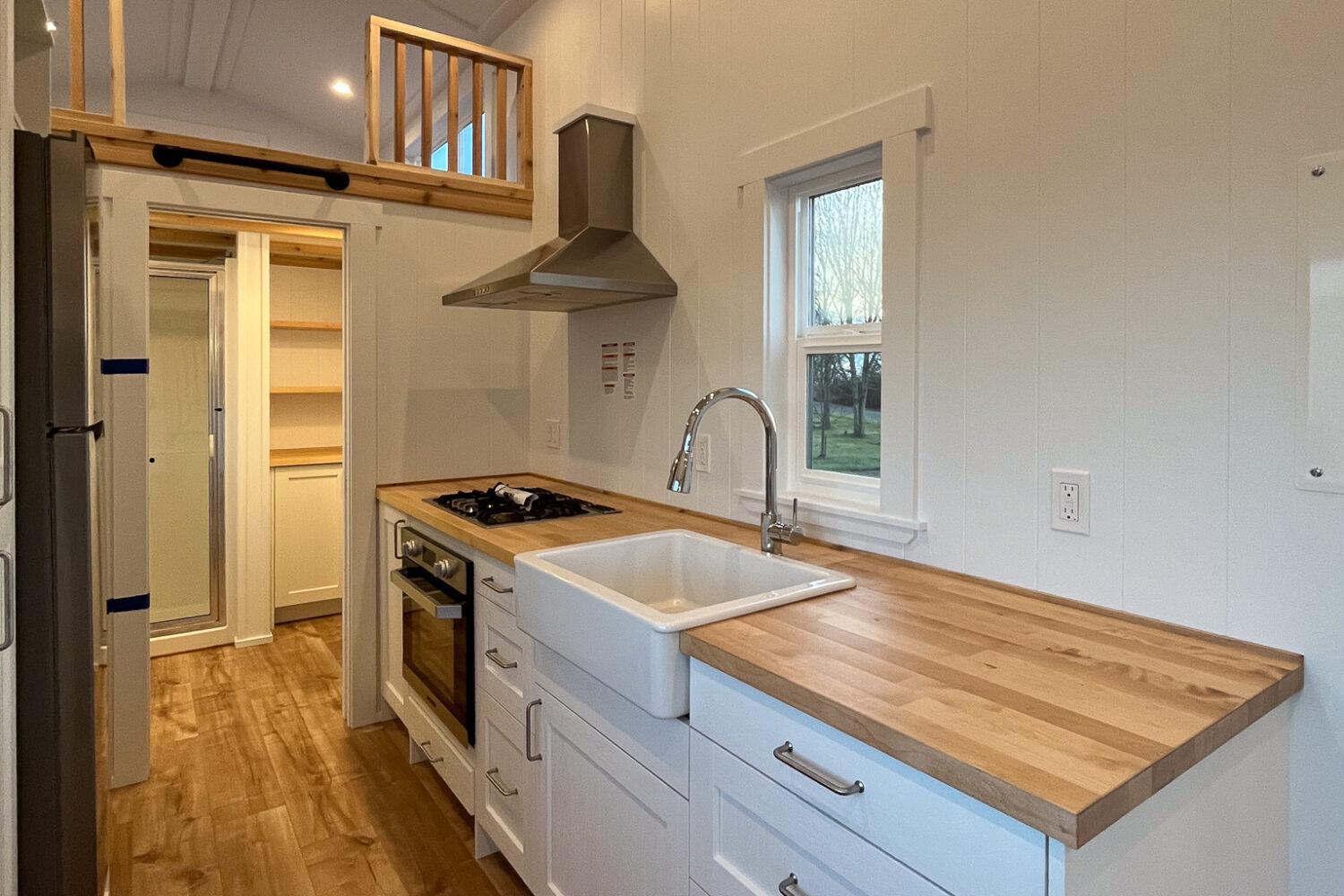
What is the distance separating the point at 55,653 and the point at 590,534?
3.69 feet

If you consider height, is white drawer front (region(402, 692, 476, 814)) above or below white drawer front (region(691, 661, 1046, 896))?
below

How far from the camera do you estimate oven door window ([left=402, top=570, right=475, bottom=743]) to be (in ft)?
7.02

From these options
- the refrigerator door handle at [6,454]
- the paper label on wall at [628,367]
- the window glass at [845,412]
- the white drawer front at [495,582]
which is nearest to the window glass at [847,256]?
the window glass at [845,412]

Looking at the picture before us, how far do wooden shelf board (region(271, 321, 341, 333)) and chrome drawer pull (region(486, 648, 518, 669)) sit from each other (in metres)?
2.81

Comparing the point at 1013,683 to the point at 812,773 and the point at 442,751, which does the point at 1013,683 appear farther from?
the point at 442,751

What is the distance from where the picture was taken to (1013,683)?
1055mm

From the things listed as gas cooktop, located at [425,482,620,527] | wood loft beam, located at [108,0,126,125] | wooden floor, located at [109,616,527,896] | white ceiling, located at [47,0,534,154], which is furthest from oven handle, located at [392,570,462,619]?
white ceiling, located at [47,0,534,154]

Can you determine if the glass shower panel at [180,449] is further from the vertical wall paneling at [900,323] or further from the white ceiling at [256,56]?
the vertical wall paneling at [900,323]

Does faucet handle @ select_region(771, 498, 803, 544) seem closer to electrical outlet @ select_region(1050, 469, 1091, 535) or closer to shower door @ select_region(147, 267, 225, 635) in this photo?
electrical outlet @ select_region(1050, 469, 1091, 535)

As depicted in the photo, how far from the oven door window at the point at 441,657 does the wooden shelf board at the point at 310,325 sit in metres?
2.15

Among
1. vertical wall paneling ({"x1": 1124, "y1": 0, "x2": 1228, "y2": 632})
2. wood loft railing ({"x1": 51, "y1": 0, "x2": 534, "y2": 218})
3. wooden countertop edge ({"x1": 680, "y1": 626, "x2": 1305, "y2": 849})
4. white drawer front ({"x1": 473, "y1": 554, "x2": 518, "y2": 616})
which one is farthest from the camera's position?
wood loft railing ({"x1": 51, "y1": 0, "x2": 534, "y2": 218})

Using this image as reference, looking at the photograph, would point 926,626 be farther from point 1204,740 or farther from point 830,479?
point 830,479

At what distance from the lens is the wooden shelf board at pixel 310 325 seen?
408 centimetres

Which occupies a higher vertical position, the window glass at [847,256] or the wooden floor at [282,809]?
the window glass at [847,256]
